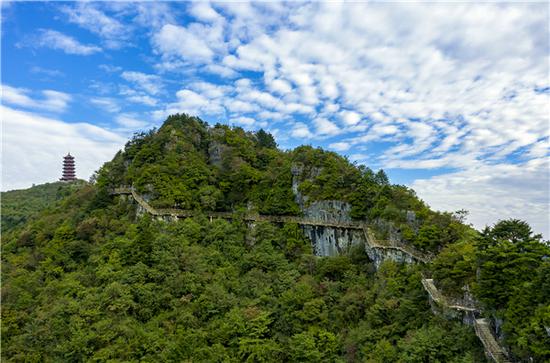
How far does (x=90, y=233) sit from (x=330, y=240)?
931 inches

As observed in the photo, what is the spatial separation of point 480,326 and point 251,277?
18.3 m

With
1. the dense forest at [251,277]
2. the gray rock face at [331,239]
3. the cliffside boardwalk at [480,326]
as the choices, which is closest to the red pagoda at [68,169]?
the dense forest at [251,277]

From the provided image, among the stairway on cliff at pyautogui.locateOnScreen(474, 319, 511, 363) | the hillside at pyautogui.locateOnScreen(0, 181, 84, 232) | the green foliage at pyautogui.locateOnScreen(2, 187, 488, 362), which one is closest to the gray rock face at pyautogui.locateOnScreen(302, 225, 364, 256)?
the green foliage at pyautogui.locateOnScreen(2, 187, 488, 362)

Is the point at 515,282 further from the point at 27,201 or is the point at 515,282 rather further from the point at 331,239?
the point at 27,201

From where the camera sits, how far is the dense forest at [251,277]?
64.6 ft

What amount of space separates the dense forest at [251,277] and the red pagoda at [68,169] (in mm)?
57325

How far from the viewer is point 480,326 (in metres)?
19.3

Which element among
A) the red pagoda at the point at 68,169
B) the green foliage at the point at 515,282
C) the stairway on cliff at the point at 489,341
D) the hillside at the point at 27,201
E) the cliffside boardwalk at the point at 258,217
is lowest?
the stairway on cliff at the point at 489,341

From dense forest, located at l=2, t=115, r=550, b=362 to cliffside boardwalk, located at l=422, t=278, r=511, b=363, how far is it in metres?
0.62

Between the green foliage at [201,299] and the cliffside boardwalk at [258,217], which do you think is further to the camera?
the cliffside boardwalk at [258,217]

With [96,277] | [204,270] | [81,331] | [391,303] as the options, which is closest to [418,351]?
[391,303]

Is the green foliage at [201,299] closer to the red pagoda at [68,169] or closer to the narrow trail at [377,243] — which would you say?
the narrow trail at [377,243]

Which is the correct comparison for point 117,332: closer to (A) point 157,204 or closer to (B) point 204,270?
(B) point 204,270

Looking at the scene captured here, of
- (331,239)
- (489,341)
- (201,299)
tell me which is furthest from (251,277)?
(489,341)
